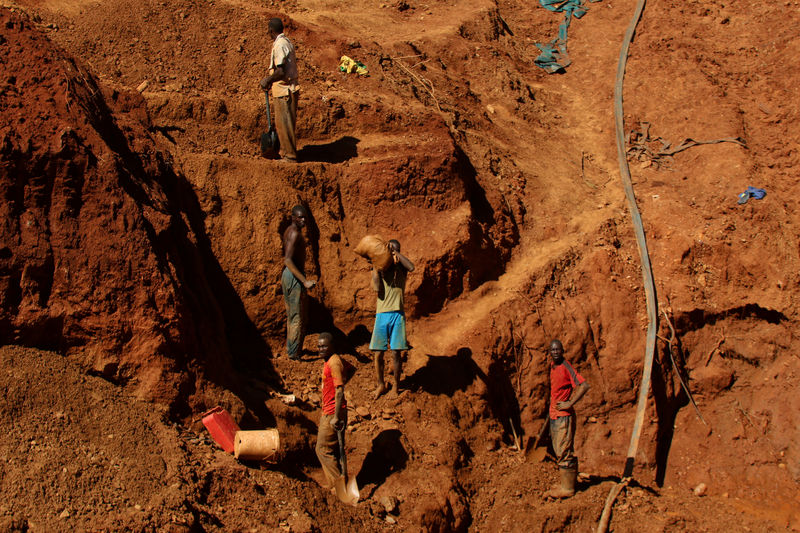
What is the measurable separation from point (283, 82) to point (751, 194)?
6700 millimetres

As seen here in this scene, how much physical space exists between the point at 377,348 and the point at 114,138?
340 cm

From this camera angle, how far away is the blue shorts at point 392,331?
24.5 ft

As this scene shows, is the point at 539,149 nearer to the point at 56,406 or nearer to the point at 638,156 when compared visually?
the point at 638,156

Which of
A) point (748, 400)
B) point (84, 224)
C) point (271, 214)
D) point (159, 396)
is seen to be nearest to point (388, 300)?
point (271, 214)

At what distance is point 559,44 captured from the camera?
14.0 m

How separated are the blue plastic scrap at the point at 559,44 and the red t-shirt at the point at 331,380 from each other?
892cm

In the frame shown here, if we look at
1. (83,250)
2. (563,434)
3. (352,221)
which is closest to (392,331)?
(352,221)

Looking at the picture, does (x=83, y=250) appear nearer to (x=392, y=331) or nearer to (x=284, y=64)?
(x=392, y=331)

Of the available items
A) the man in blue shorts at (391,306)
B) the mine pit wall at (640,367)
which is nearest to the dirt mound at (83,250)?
the man in blue shorts at (391,306)

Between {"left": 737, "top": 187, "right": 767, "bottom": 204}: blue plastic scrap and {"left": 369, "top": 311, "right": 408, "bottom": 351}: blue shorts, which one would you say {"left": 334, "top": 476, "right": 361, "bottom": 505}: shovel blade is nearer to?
{"left": 369, "top": 311, "right": 408, "bottom": 351}: blue shorts

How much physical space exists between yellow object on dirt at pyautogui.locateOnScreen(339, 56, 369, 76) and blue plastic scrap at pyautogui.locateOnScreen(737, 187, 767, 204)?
5547 mm

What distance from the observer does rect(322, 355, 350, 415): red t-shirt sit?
631 cm

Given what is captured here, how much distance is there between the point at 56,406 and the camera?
564 cm

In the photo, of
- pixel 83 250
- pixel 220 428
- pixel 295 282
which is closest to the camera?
pixel 220 428
